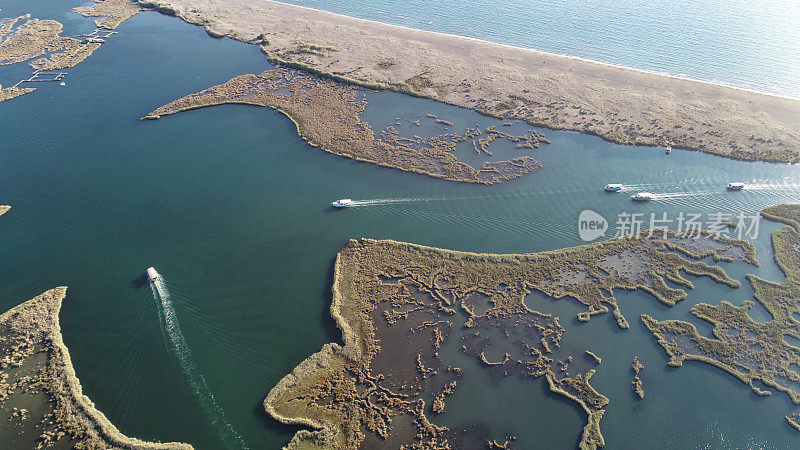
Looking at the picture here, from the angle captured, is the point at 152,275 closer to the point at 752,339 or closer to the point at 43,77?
the point at 752,339

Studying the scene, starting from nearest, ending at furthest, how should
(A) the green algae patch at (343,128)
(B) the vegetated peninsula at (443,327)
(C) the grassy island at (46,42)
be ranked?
(B) the vegetated peninsula at (443,327), (A) the green algae patch at (343,128), (C) the grassy island at (46,42)

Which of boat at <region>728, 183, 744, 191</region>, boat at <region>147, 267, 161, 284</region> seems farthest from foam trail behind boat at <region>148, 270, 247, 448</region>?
boat at <region>728, 183, 744, 191</region>

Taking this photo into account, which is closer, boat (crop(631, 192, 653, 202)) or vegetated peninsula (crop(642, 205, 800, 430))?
vegetated peninsula (crop(642, 205, 800, 430))

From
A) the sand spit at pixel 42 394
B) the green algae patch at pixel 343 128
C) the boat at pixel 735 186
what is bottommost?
the sand spit at pixel 42 394

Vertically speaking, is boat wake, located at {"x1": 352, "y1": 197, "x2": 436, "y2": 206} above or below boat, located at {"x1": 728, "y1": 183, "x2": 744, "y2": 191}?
below

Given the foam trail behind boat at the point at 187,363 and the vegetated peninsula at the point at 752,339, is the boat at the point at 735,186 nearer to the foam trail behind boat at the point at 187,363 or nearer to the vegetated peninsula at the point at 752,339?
the vegetated peninsula at the point at 752,339

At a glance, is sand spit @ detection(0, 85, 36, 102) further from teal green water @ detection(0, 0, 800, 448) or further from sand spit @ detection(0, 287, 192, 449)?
sand spit @ detection(0, 287, 192, 449)

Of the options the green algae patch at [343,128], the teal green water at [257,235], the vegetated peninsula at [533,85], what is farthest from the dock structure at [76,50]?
the green algae patch at [343,128]

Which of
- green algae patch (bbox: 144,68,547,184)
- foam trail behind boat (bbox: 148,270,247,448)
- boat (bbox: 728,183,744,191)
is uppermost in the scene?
boat (bbox: 728,183,744,191)
